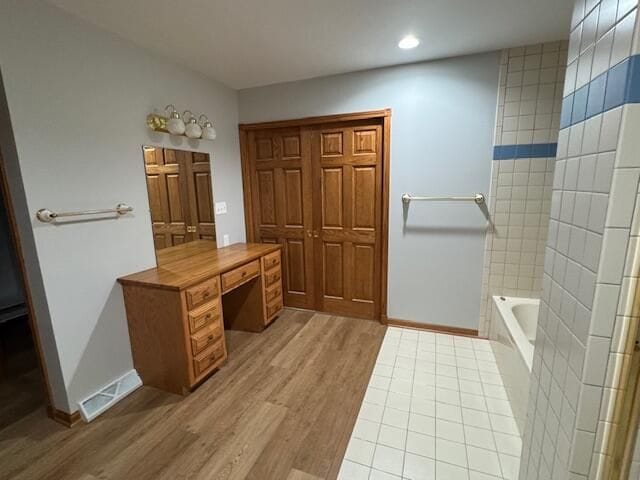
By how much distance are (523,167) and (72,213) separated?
3086mm

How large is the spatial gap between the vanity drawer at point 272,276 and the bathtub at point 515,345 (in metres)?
1.94

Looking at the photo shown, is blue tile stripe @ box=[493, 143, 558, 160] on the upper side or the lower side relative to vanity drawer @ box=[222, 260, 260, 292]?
upper

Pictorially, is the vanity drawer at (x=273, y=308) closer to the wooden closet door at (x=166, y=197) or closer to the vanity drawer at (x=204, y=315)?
the vanity drawer at (x=204, y=315)

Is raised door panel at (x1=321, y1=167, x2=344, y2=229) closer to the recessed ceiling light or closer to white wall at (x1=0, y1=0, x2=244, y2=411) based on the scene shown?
the recessed ceiling light

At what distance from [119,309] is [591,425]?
243 centimetres

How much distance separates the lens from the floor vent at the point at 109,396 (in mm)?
1843

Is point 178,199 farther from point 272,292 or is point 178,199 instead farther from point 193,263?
point 272,292

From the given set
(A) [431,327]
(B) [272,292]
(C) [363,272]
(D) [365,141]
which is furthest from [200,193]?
(A) [431,327]

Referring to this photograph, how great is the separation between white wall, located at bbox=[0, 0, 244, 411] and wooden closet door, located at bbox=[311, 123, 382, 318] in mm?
1412

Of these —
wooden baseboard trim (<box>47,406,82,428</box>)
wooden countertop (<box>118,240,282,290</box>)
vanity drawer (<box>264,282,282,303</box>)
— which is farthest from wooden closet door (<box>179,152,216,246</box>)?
wooden baseboard trim (<box>47,406,82,428</box>)

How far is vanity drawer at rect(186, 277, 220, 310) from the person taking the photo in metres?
1.98

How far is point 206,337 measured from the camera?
2119 millimetres

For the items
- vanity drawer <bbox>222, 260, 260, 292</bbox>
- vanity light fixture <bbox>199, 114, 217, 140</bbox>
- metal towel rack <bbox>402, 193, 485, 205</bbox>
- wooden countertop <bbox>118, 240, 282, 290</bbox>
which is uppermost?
vanity light fixture <bbox>199, 114, 217, 140</bbox>

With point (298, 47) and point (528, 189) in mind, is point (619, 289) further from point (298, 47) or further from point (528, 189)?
point (298, 47)
